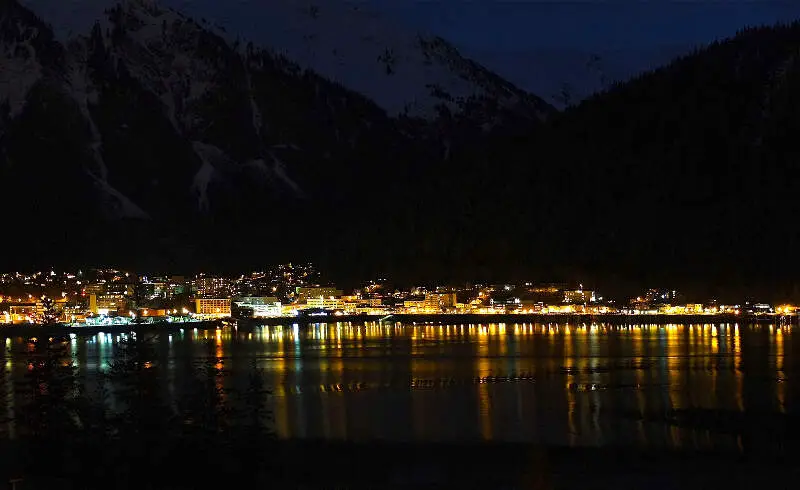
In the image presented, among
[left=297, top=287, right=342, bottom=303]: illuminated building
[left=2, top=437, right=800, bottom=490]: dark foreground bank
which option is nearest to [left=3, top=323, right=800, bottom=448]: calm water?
[left=2, top=437, right=800, bottom=490]: dark foreground bank

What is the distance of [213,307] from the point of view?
130 metres

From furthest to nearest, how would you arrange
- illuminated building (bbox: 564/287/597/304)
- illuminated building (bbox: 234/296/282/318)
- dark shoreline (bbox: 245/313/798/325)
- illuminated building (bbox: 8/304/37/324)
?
1. illuminated building (bbox: 234/296/282/318)
2. illuminated building (bbox: 564/287/597/304)
3. illuminated building (bbox: 8/304/37/324)
4. dark shoreline (bbox: 245/313/798/325)

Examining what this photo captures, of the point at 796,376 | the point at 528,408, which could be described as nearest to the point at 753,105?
the point at 796,376

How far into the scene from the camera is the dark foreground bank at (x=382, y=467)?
2400 cm

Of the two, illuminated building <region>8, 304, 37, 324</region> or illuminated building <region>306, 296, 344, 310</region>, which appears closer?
illuminated building <region>8, 304, 37, 324</region>

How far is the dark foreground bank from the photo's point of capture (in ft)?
78.7

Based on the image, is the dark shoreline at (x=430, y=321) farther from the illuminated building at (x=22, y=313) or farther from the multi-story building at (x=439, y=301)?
the illuminated building at (x=22, y=313)

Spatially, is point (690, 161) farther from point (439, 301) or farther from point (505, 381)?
point (505, 381)

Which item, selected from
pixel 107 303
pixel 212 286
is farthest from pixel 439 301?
pixel 107 303

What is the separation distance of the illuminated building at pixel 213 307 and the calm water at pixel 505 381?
46.9 m

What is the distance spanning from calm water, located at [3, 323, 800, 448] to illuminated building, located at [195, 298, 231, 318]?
46.9 meters

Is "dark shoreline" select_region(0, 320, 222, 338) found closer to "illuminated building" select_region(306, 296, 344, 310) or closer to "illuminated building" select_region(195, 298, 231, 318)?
"illuminated building" select_region(195, 298, 231, 318)

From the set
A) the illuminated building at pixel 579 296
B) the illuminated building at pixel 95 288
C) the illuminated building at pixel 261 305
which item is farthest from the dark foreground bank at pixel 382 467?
the illuminated building at pixel 95 288

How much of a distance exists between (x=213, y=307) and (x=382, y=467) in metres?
104
